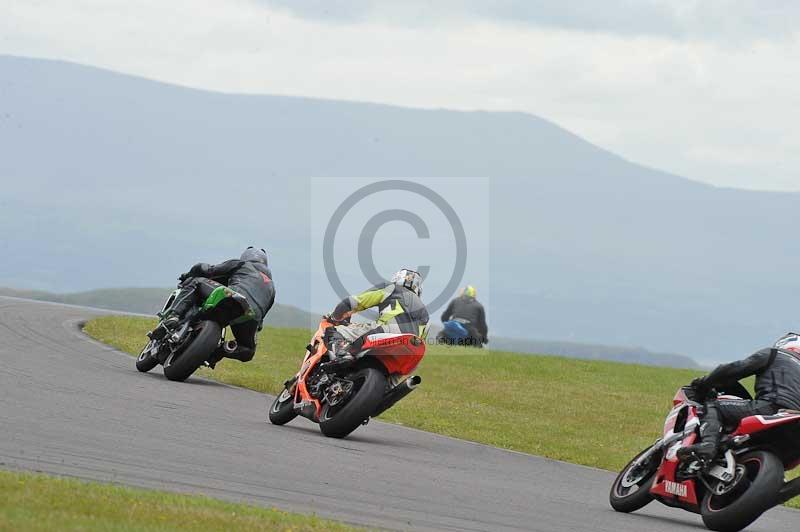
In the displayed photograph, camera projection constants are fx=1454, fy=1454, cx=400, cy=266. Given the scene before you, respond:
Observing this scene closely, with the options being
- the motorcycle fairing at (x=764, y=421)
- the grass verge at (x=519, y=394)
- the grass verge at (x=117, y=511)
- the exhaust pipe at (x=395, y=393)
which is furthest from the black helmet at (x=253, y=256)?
the grass verge at (x=117, y=511)

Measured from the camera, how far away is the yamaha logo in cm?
1155

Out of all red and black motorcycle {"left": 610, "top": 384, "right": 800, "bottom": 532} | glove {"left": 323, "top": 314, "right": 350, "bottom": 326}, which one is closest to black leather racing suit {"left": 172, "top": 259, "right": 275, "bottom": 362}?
glove {"left": 323, "top": 314, "right": 350, "bottom": 326}

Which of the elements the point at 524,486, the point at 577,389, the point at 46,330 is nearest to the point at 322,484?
the point at 524,486

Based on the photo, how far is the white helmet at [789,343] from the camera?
38.6ft

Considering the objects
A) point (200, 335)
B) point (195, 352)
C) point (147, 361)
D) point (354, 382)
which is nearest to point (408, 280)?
point (354, 382)

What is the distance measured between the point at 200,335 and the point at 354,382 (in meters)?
3.19

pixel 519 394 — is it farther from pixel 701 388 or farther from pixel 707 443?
pixel 707 443

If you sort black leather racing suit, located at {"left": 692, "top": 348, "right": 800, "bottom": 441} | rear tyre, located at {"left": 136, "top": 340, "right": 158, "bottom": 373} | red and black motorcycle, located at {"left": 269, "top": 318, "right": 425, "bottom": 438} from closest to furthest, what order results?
1. black leather racing suit, located at {"left": 692, "top": 348, "right": 800, "bottom": 441}
2. red and black motorcycle, located at {"left": 269, "top": 318, "right": 425, "bottom": 438}
3. rear tyre, located at {"left": 136, "top": 340, "right": 158, "bottom": 373}

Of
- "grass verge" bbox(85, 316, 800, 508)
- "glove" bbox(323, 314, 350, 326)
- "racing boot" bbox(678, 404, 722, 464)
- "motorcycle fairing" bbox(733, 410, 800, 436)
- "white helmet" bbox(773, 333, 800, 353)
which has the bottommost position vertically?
"grass verge" bbox(85, 316, 800, 508)

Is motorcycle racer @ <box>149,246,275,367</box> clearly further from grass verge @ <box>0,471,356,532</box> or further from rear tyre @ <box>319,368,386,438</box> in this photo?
grass verge @ <box>0,471,356,532</box>

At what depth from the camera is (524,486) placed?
1291 cm

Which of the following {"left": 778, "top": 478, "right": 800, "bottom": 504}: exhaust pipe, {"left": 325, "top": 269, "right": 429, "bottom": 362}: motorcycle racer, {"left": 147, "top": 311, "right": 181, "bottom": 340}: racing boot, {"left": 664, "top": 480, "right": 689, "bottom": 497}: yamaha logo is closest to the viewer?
{"left": 778, "top": 478, "right": 800, "bottom": 504}: exhaust pipe

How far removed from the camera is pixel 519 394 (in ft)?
77.9

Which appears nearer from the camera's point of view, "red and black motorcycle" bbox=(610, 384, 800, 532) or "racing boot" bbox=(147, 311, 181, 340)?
"red and black motorcycle" bbox=(610, 384, 800, 532)
